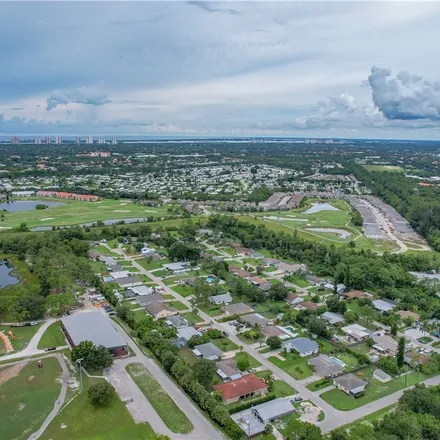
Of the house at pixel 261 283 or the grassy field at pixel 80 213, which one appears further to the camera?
the grassy field at pixel 80 213

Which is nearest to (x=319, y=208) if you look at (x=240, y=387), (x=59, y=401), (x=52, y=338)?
(x=52, y=338)

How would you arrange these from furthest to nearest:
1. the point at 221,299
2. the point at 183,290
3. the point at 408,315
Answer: the point at 183,290 → the point at 221,299 → the point at 408,315

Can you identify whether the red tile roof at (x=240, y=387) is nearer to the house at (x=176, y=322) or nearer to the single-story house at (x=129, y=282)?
the house at (x=176, y=322)

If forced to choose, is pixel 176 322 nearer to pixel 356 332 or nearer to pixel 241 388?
Result: pixel 241 388

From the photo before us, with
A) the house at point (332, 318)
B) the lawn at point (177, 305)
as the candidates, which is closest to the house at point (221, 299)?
the lawn at point (177, 305)

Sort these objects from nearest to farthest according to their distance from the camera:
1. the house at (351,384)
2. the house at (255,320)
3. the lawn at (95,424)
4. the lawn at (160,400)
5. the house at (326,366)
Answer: the lawn at (95,424) → the lawn at (160,400) → the house at (351,384) → the house at (326,366) → the house at (255,320)

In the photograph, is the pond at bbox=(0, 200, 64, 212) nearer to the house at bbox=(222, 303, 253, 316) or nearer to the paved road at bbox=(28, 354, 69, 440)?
the house at bbox=(222, 303, 253, 316)

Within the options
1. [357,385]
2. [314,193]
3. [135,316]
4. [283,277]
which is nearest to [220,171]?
[314,193]

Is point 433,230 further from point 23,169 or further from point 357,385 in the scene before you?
point 23,169
